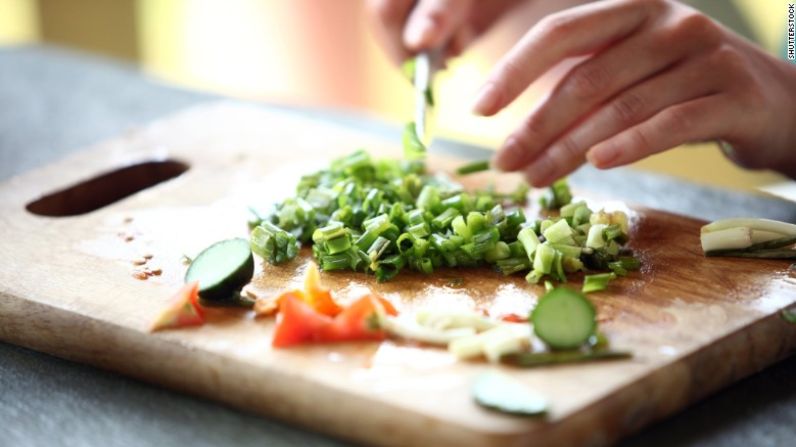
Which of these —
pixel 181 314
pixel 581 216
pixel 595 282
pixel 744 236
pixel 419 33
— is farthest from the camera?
pixel 419 33

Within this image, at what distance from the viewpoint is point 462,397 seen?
1183 millimetres

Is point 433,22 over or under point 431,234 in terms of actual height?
over

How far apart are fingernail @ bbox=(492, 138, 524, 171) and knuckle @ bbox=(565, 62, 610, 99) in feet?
0.45

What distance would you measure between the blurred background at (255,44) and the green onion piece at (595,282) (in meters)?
3.15

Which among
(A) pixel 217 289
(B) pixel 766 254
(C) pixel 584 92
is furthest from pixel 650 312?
(A) pixel 217 289

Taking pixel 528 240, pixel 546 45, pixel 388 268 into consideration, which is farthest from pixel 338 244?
pixel 546 45

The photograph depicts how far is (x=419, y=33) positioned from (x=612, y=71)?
1.89 feet

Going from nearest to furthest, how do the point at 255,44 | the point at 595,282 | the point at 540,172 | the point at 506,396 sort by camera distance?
1. the point at 506,396
2. the point at 595,282
3. the point at 540,172
4. the point at 255,44

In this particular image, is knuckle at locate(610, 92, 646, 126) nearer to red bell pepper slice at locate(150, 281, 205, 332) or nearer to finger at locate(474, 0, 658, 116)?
finger at locate(474, 0, 658, 116)

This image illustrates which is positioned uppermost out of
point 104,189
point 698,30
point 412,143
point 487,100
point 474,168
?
point 698,30

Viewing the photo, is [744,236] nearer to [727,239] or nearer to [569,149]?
[727,239]

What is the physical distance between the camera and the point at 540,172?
181 cm

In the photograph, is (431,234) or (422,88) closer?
(431,234)

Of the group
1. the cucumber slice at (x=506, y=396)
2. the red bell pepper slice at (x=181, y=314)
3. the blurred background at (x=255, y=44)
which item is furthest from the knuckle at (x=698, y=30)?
the blurred background at (x=255, y=44)
